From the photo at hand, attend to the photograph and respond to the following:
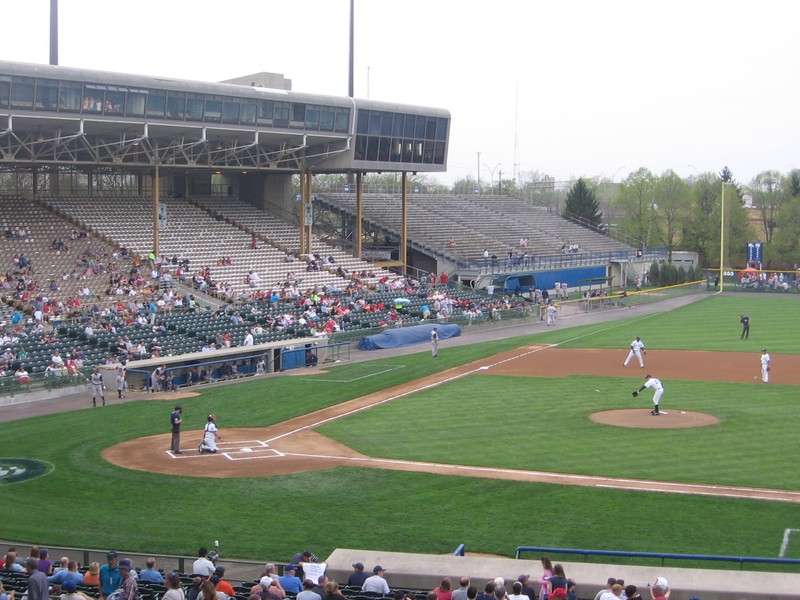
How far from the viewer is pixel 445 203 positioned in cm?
8556

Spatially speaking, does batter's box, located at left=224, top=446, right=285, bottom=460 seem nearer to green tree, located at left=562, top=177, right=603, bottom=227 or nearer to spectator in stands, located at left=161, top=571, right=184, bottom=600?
spectator in stands, located at left=161, top=571, right=184, bottom=600

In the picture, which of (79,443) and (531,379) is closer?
(79,443)

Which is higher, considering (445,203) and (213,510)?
(445,203)

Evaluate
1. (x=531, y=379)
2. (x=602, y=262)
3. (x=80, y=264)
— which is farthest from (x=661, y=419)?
(x=602, y=262)

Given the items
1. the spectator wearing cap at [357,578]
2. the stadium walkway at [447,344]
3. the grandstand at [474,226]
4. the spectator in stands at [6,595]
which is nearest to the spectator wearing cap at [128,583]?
the spectator in stands at [6,595]

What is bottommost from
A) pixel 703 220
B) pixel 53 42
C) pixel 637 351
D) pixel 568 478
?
pixel 568 478

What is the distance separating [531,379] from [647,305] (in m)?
32.9

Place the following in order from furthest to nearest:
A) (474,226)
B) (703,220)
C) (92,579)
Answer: (703,220), (474,226), (92,579)

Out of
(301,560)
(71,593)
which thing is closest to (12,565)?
(71,593)

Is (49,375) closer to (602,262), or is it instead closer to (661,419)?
(661,419)

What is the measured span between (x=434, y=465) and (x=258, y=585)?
13.0 metres

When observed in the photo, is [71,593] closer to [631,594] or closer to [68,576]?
[68,576]

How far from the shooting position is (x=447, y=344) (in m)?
50.7

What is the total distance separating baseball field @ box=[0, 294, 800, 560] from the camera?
19812mm
